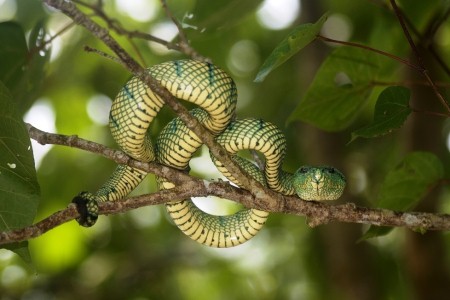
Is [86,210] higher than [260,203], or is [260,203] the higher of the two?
[260,203]

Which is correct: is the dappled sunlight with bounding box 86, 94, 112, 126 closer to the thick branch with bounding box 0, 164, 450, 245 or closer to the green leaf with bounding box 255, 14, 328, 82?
the thick branch with bounding box 0, 164, 450, 245

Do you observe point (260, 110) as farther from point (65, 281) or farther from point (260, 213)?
point (260, 213)

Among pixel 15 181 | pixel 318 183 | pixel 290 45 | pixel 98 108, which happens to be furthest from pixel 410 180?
pixel 98 108

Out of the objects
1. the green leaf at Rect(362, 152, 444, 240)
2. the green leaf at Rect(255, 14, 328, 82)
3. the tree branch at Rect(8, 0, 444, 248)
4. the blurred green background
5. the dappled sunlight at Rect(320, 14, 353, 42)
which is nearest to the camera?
the green leaf at Rect(255, 14, 328, 82)

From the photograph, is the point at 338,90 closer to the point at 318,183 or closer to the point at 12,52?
the point at 318,183

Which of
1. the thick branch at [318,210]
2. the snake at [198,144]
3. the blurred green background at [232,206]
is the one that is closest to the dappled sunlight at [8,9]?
the blurred green background at [232,206]

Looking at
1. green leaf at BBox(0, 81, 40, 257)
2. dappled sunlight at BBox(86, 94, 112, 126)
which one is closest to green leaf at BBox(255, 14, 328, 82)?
green leaf at BBox(0, 81, 40, 257)

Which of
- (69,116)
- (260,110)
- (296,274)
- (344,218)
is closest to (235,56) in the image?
(260,110)
